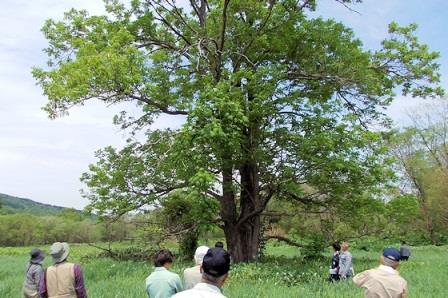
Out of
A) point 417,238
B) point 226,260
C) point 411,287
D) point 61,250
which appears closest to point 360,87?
point 411,287

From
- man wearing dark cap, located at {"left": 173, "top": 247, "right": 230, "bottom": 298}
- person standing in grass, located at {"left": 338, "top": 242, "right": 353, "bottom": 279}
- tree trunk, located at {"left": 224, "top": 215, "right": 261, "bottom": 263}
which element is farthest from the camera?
tree trunk, located at {"left": 224, "top": 215, "right": 261, "bottom": 263}

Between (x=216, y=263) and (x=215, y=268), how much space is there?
1.3 inches

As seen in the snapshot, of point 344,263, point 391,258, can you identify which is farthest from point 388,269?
point 344,263

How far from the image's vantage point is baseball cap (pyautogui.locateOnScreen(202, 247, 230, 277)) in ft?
10.4

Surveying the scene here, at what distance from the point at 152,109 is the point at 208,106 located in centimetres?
475

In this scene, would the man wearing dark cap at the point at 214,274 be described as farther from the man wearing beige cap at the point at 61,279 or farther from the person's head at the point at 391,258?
the man wearing beige cap at the point at 61,279

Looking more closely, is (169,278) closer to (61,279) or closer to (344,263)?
(61,279)

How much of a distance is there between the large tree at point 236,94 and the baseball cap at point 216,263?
10175 millimetres

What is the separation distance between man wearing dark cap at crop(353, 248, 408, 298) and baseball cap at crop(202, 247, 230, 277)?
9.62 ft

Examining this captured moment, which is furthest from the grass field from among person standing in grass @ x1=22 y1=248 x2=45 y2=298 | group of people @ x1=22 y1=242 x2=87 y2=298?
group of people @ x1=22 y1=242 x2=87 y2=298

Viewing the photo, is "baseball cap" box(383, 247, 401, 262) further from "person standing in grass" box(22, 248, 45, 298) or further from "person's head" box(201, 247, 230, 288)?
"person standing in grass" box(22, 248, 45, 298)

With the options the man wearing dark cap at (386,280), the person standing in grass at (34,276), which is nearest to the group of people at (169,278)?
the man wearing dark cap at (386,280)

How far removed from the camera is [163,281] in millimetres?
5477

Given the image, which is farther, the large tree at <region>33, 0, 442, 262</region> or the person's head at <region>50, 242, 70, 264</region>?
the large tree at <region>33, 0, 442, 262</region>
